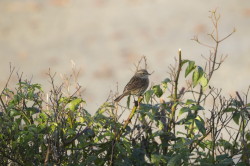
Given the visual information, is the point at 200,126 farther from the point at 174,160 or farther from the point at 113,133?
the point at 113,133

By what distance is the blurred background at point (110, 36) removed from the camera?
1370 centimetres

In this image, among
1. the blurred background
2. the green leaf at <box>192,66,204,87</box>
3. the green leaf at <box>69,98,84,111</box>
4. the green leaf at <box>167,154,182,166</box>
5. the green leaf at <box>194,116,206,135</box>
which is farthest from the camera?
the blurred background

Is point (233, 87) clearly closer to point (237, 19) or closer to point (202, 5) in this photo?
point (237, 19)

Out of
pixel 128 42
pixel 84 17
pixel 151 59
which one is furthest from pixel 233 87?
pixel 84 17

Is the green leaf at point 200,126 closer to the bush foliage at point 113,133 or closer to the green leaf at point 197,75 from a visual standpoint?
the bush foliage at point 113,133

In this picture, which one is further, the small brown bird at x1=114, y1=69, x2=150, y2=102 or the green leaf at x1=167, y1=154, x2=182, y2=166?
the small brown bird at x1=114, y1=69, x2=150, y2=102

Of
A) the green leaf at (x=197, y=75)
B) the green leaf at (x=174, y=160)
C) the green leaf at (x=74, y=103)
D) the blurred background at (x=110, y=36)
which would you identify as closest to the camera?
the green leaf at (x=174, y=160)

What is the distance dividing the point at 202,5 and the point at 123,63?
4.60m

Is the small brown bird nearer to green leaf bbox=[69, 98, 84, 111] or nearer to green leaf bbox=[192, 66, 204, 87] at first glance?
green leaf bbox=[69, 98, 84, 111]

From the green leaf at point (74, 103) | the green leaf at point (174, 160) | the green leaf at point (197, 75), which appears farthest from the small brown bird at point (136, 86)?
the green leaf at point (174, 160)

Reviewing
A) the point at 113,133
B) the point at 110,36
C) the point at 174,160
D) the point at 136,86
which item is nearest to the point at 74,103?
the point at 113,133

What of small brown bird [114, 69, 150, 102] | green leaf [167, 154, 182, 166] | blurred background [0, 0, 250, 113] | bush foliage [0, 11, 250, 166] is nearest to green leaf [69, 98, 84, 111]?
bush foliage [0, 11, 250, 166]

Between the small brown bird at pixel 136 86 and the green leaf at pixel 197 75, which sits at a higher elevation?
the small brown bird at pixel 136 86

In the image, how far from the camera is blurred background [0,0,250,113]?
45.0ft
